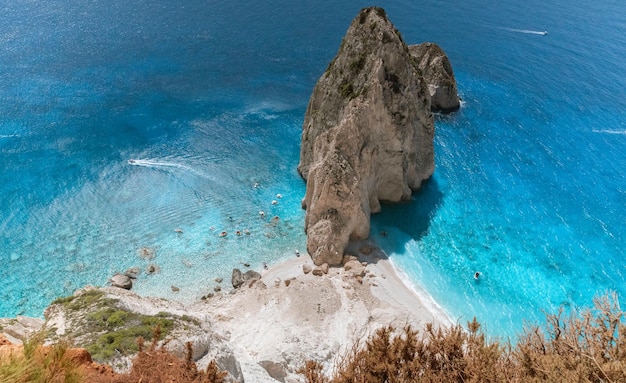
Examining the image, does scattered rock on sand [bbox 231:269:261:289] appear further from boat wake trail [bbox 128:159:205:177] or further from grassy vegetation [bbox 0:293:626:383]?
grassy vegetation [bbox 0:293:626:383]

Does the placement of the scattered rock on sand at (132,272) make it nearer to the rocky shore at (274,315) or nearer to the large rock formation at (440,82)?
the rocky shore at (274,315)

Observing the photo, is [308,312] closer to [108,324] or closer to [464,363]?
[108,324]

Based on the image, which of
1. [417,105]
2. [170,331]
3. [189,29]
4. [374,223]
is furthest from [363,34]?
[189,29]

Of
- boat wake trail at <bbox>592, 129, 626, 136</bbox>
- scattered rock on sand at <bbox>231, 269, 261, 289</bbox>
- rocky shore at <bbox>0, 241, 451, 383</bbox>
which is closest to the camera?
rocky shore at <bbox>0, 241, 451, 383</bbox>

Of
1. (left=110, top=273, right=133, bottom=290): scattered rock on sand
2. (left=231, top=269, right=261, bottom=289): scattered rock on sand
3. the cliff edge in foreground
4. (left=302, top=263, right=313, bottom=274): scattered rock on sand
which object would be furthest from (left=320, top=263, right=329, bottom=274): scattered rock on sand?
(left=110, top=273, right=133, bottom=290): scattered rock on sand

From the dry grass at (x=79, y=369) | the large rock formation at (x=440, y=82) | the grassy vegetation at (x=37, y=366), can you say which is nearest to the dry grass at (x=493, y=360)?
the dry grass at (x=79, y=369)

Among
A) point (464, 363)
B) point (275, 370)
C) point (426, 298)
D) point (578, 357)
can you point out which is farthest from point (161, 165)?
point (578, 357)

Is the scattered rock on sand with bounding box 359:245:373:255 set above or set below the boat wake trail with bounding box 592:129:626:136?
below

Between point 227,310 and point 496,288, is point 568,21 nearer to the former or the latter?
point 496,288

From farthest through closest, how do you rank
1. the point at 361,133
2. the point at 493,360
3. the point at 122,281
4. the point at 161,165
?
1. the point at 161,165
2. the point at 361,133
3. the point at 122,281
4. the point at 493,360
